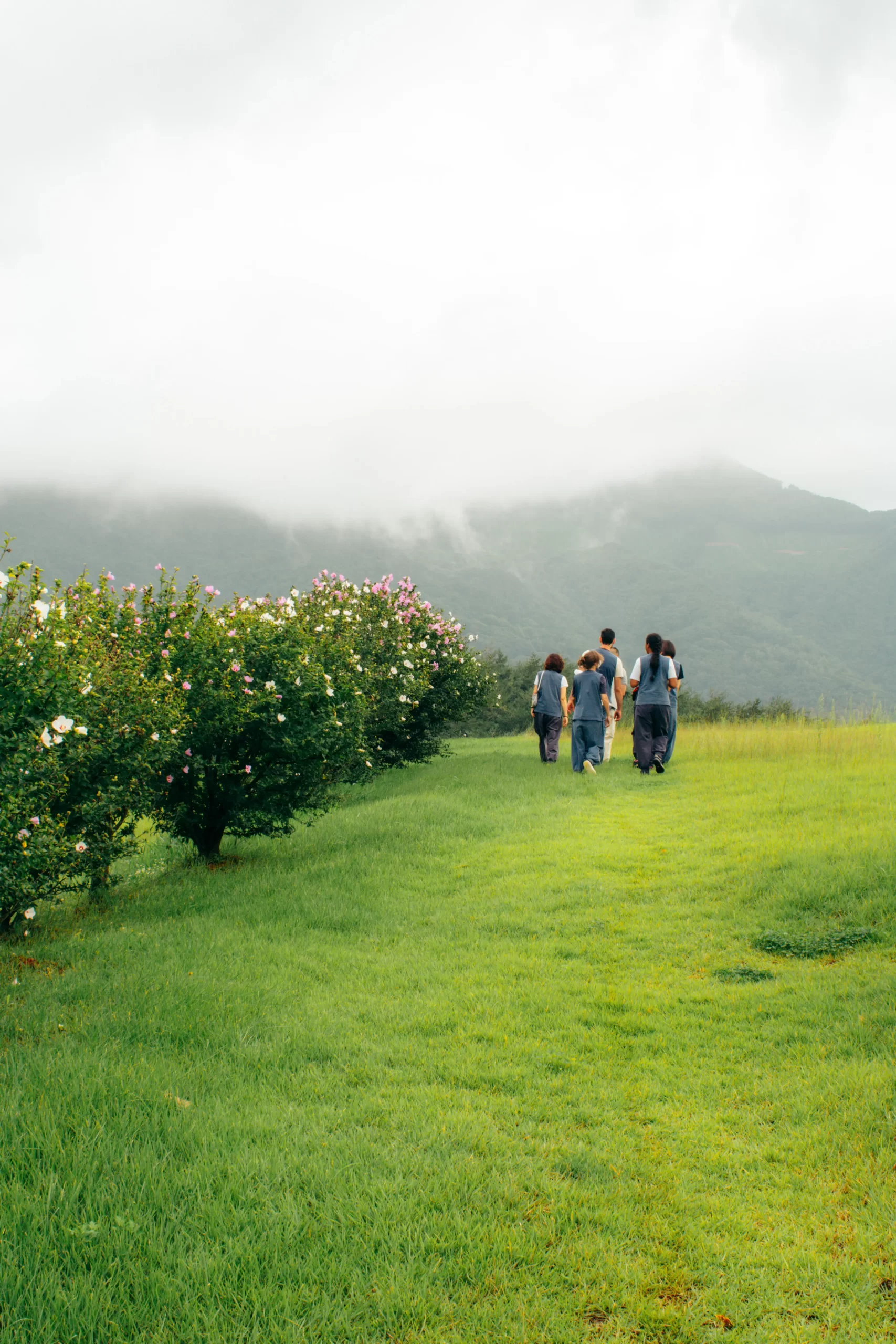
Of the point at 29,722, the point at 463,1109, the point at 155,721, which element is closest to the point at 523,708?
the point at 155,721

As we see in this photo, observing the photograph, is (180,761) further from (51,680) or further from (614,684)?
(614,684)

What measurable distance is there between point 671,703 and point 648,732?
83cm

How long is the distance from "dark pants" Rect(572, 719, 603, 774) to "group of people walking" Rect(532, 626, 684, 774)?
10 millimetres

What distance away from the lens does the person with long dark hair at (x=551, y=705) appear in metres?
18.6

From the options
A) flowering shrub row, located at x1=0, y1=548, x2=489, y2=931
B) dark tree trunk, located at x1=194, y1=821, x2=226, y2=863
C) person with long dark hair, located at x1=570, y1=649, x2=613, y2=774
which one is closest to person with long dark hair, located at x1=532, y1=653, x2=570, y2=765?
person with long dark hair, located at x1=570, y1=649, x2=613, y2=774

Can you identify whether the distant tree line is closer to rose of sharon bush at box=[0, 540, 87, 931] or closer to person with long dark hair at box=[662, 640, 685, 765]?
person with long dark hair at box=[662, 640, 685, 765]

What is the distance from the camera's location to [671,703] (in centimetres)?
1767

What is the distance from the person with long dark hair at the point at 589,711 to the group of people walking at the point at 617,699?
0.01m

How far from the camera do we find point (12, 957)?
25.3ft

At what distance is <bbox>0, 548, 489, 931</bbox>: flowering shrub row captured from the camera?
6379 millimetres

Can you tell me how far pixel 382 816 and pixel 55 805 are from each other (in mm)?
5840

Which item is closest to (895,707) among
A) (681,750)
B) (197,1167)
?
(681,750)

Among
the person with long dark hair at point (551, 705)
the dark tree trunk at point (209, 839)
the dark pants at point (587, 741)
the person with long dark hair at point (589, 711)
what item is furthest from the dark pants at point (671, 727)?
the dark tree trunk at point (209, 839)

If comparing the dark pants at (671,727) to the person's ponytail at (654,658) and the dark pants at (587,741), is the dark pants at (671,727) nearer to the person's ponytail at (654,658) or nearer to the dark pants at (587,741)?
the person's ponytail at (654,658)
